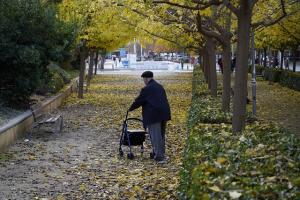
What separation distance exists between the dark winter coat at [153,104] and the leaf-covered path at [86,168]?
2.67 feet

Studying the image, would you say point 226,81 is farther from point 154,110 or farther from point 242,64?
point 242,64

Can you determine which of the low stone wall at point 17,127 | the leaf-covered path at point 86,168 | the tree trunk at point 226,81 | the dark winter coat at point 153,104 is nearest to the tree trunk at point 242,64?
the leaf-covered path at point 86,168

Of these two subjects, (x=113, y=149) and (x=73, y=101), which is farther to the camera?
(x=73, y=101)

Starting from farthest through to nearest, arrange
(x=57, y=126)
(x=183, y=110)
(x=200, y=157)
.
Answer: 1. (x=183, y=110)
2. (x=57, y=126)
3. (x=200, y=157)

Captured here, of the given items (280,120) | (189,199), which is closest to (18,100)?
(280,120)

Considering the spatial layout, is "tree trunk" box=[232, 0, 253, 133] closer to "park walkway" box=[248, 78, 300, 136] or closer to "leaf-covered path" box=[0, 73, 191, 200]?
"leaf-covered path" box=[0, 73, 191, 200]

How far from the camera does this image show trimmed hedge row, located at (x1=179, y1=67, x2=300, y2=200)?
4.27 m

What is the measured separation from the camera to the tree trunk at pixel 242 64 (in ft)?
27.6

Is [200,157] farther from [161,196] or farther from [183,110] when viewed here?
[183,110]

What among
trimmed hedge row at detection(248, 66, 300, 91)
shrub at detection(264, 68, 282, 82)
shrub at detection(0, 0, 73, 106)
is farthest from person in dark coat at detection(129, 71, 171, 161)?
shrub at detection(264, 68, 282, 82)

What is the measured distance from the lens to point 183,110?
762 inches

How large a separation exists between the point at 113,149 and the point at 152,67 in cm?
5084

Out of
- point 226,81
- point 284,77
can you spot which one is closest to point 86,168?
point 226,81

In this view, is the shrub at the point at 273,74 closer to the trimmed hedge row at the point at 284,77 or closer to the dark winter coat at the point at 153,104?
the trimmed hedge row at the point at 284,77
